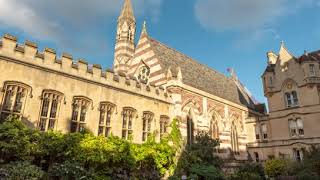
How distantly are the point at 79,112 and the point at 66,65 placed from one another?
328 cm

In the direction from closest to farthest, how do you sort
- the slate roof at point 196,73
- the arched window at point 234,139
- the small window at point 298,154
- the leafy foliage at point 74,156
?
1. the leafy foliage at point 74,156
2. the small window at point 298,154
3. the slate roof at point 196,73
4. the arched window at point 234,139

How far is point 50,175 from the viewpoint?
13.1 m

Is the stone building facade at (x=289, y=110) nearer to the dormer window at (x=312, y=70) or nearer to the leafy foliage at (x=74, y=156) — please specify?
the dormer window at (x=312, y=70)

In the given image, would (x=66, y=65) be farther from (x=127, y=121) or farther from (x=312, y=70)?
(x=312, y=70)

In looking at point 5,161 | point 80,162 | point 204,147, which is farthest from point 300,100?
point 5,161

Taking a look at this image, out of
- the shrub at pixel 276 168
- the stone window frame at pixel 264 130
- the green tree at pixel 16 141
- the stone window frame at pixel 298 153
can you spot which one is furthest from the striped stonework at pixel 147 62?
the stone window frame at pixel 298 153

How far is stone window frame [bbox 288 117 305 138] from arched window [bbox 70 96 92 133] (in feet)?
69.6

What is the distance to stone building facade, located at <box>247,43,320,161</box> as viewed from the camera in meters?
25.1

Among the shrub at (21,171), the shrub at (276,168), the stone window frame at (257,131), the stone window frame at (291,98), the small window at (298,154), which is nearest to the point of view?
the shrub at (21,171)

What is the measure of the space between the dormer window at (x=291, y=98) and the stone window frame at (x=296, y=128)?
5.59 ft

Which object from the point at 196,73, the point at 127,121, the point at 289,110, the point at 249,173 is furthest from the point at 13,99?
the point at 289,110

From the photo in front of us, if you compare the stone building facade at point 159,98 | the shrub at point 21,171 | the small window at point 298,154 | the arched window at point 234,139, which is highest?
the stone building facade at point 159,98

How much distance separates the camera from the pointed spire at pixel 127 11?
43.1m

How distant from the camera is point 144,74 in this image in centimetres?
2669
